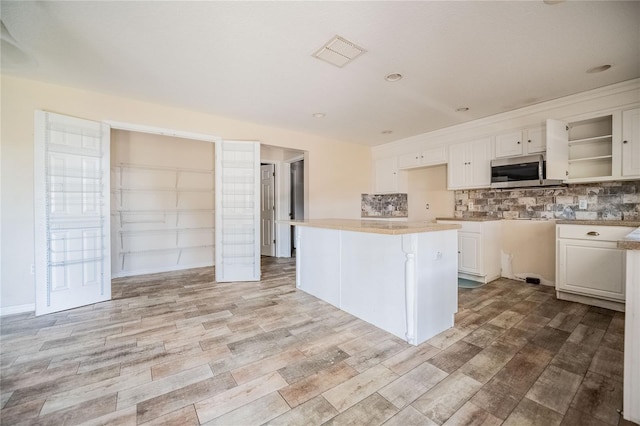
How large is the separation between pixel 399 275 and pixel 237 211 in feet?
8.80

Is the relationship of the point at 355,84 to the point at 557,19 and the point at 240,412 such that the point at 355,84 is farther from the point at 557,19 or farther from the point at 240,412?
the point at 240,412

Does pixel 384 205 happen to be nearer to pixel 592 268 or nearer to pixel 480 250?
pixel 480 250

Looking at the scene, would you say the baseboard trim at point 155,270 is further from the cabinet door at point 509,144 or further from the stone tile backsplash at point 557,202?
the cabinet door at point 509,144

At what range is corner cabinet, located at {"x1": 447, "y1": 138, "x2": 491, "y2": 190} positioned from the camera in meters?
3.93

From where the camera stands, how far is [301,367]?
1774 millimetres

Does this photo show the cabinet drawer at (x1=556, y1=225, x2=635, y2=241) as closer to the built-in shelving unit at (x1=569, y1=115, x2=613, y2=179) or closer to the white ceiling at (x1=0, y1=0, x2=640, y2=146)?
the built-in shelving unit at (x1=569, y1=115, x2=613, y2=179)

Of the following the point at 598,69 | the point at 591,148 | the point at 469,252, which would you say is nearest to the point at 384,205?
the point at 469,252

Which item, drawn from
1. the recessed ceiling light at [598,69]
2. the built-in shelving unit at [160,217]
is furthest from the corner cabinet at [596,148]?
the built-in shelving unit at [160,217]

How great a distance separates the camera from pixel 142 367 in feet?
5.87

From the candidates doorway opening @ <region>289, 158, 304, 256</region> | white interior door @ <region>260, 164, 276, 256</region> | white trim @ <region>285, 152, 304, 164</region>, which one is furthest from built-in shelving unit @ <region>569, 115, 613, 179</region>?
white interior door @ <region>260, 164, 276, 256</region>

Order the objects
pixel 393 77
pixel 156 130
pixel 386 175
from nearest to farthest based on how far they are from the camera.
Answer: pixel 393 77 → pixel 156 130 → pixel 386 175

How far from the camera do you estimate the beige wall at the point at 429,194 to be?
4805 mm

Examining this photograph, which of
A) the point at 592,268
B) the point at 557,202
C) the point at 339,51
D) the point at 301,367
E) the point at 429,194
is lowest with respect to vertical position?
the point at 301,367

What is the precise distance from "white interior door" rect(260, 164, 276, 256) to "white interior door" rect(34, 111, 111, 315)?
3.10 metres
